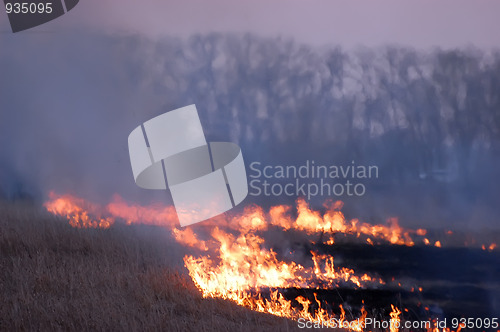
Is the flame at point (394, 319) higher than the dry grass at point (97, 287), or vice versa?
the dry grass at point (97, 287)

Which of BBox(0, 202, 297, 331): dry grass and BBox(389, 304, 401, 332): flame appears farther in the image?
BBox(389, 304, 401, 332): flame

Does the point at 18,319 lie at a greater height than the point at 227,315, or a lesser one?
greater

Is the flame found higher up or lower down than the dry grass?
lower down

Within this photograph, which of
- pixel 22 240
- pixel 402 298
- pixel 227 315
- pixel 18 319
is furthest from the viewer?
pixel 402 298

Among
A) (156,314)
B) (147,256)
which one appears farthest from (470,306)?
(156,314)

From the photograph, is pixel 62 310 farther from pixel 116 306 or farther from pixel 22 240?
pixel 22 240

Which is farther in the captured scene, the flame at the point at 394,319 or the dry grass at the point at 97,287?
the flame at the point at 394,319

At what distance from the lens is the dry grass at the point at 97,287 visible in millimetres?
7672

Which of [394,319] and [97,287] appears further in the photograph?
[394,319]

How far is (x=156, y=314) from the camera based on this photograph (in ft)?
27.0

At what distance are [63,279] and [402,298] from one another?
340 inches

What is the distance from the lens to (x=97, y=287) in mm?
9344

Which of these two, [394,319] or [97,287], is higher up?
[97,287]

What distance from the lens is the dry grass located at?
767cm
